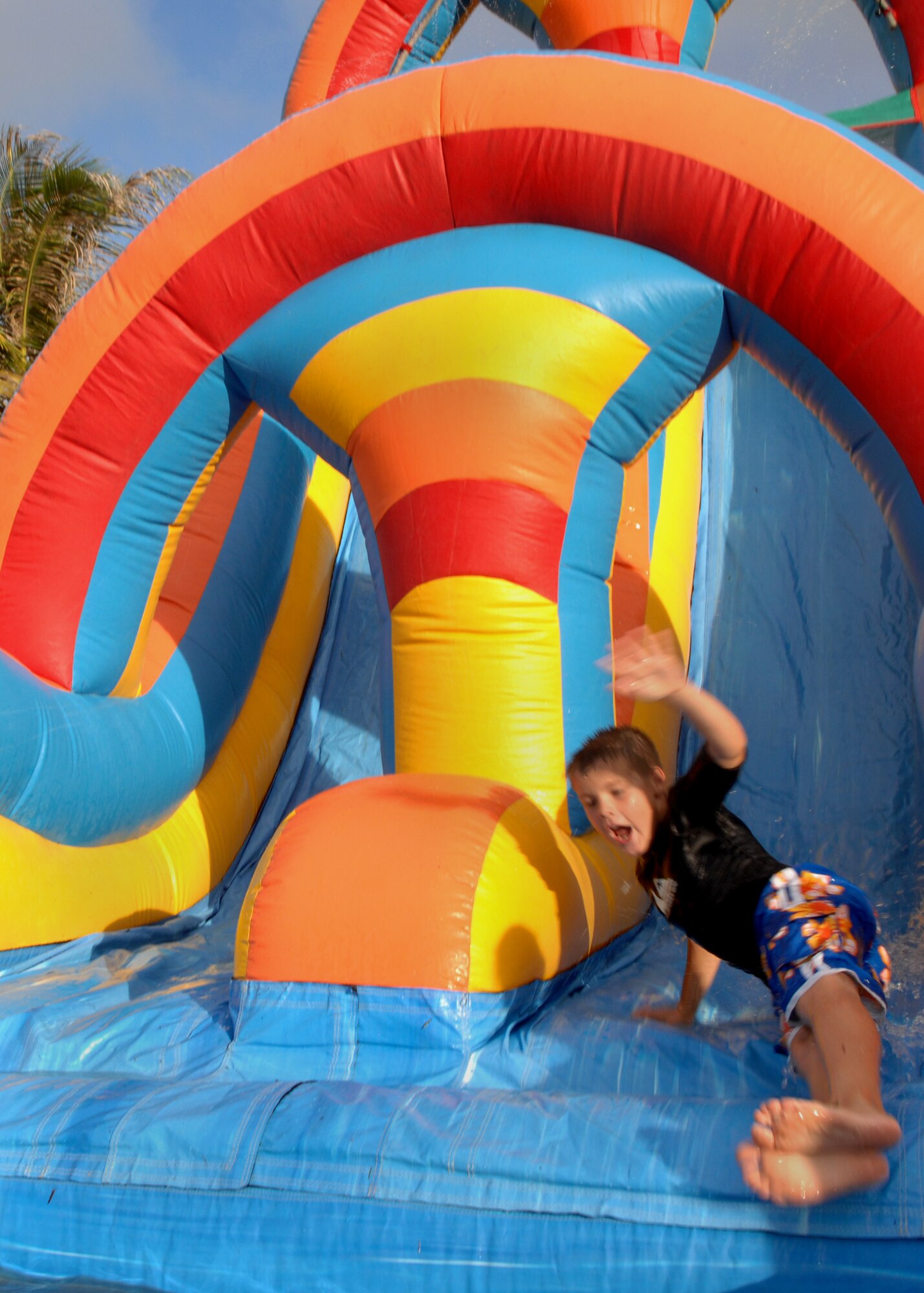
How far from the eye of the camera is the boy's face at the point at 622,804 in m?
1.64

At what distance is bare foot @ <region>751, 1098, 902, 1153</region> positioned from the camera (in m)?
1.12

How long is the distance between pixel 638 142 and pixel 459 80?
0.41 metres

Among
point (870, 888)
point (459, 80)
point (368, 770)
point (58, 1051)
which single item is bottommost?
point (58, 1051)

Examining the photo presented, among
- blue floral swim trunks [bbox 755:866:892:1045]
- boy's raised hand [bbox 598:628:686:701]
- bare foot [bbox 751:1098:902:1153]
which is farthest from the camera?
boy's raised hand [bbox 598:628:686:701]

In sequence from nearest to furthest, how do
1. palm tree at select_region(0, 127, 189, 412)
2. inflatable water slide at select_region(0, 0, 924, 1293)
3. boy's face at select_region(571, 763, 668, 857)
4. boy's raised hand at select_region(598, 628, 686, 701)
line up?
inflatable water slide at select_region(0, 0, 924, 1293) < boy's raised hand at select_region(598, 628, 686, 701) < boy's face at select_region(571, 763, 668, 857) < palm tree at select_region(0, 127, 189, 412)

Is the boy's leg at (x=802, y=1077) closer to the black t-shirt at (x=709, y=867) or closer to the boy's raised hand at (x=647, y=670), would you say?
the black t-shirt at (x=709, y=867)

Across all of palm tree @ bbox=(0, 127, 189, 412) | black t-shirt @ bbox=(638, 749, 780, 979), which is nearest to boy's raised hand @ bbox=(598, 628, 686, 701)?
black t-shirt @ bbox=(638, 749, 780, 979)

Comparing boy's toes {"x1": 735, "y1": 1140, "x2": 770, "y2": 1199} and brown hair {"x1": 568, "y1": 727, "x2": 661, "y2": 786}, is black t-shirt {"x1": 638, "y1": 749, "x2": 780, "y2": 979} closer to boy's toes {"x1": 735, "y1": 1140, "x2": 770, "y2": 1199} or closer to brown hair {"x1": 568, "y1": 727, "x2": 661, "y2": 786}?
brown hair {"x1": 568, "y1": 727, "x2": 661, "y2": 786}

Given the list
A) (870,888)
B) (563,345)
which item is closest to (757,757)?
(870,888)

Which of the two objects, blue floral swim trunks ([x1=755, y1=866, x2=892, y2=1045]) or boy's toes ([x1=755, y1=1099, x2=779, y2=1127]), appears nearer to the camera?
boy's toes ([x1=755, y1=1099, x2=779, y2=1127])

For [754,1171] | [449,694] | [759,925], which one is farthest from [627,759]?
[754,1171]

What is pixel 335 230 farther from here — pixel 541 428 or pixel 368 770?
pixel 368 770

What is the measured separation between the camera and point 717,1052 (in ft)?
5.35

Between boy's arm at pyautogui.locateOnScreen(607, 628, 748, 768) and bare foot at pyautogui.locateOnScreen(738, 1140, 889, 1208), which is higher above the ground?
boy's arm at pyautogui.locateOnScreen(607, 628, 748, 768)
